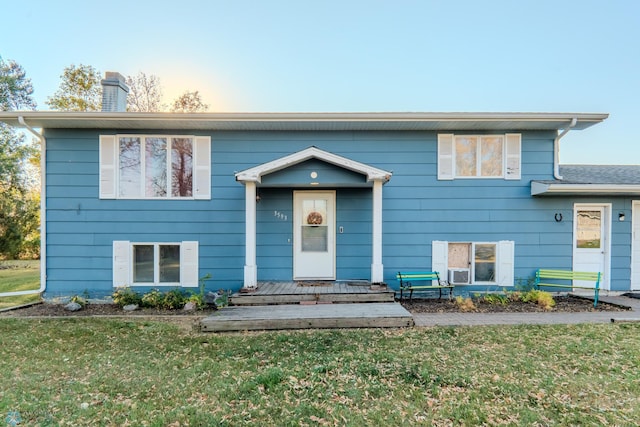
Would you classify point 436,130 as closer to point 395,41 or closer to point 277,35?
point 395,41

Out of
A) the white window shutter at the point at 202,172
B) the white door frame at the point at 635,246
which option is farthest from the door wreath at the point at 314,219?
the white door frame at the point at 635,246

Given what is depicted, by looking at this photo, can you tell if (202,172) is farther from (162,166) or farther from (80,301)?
(80,301)

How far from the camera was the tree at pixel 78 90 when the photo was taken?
1589 centimetres

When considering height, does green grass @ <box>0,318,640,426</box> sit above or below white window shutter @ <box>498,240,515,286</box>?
below

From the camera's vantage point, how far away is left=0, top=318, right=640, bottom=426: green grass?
2.56m

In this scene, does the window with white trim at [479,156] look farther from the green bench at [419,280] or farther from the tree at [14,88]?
the tree at [14,88]

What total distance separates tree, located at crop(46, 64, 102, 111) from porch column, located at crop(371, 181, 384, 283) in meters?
16.8

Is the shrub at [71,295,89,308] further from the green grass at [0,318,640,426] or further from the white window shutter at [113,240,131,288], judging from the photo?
the green grass at [0,318,640,426]

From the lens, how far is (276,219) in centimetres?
686

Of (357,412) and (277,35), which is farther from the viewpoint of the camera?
(277,35)

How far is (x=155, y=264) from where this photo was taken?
265 inches

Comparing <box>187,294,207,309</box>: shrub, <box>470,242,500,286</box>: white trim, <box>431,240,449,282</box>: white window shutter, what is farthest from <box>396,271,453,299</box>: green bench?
<box>187,294,207,309</box>: shrub

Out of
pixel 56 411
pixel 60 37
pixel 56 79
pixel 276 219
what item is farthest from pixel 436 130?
pixel 56 79

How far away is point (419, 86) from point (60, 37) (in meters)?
14.3
